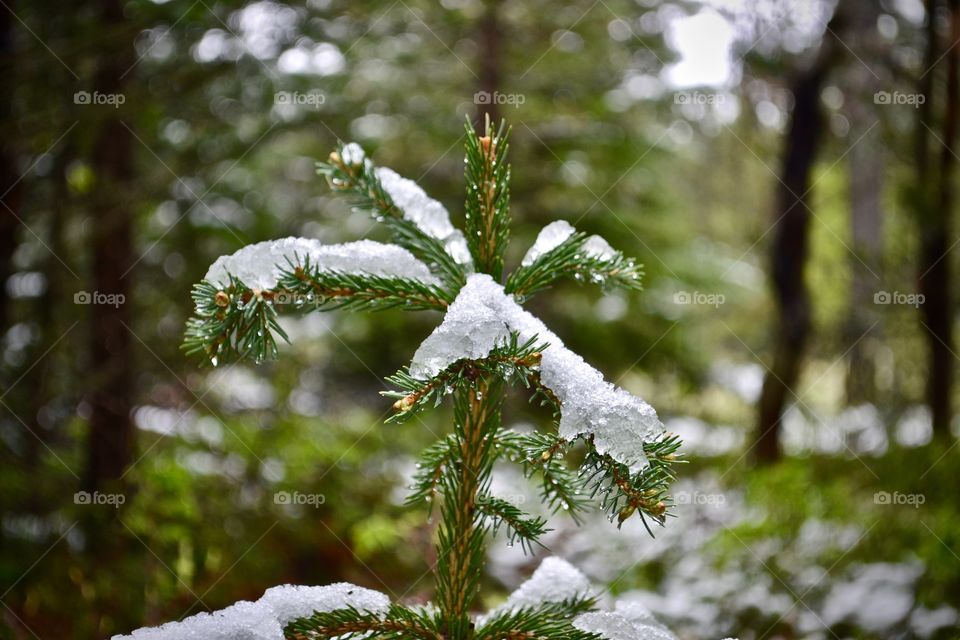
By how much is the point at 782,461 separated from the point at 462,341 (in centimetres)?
541

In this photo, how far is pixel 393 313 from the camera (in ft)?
21.8

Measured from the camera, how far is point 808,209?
17.2ft

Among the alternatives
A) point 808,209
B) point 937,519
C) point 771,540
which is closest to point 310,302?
point 771,540

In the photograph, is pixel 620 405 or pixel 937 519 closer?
pixel 620 405

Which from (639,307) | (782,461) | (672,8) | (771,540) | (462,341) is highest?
(672,8)

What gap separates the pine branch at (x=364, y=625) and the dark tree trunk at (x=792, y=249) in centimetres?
493

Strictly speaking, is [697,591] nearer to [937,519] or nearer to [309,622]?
[937,519]

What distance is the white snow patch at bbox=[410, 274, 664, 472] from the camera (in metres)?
0.95
